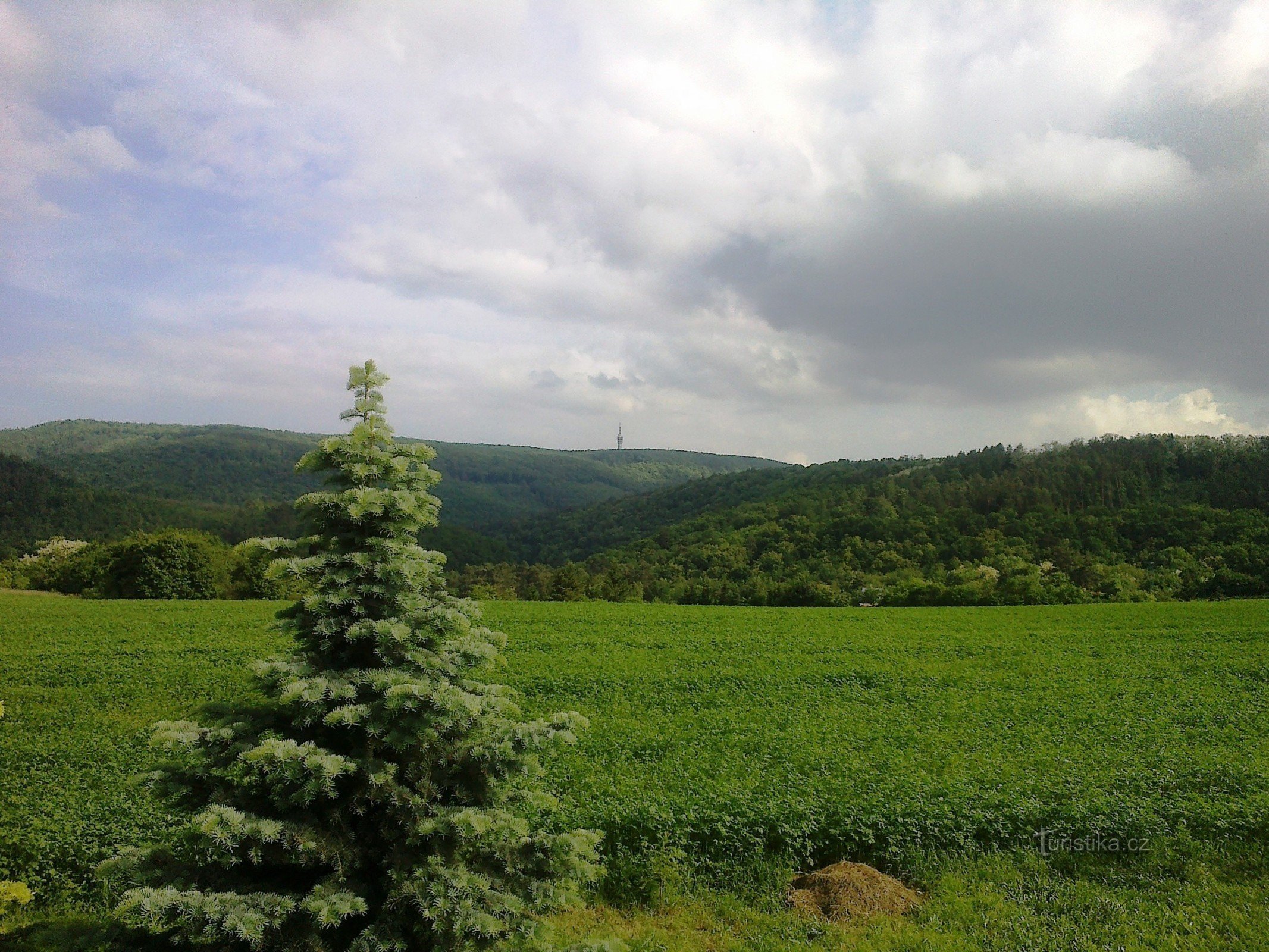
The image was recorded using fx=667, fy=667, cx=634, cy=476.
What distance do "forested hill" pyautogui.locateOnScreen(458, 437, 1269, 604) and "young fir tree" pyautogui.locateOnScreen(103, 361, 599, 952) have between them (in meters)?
50.7

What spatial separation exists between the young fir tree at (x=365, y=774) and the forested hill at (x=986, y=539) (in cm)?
5068

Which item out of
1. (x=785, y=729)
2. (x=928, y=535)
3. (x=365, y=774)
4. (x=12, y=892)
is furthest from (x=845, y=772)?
(x=928, y=535)

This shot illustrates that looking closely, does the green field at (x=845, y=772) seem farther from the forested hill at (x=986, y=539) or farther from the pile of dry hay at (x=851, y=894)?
the forested hill at (x=986, y=539)

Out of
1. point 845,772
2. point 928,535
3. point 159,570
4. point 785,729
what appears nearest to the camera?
point 845,772

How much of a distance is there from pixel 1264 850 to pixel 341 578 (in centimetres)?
1404

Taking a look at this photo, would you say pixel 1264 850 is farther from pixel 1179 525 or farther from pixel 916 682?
pixel 1179 525

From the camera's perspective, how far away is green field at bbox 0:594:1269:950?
8969 mm

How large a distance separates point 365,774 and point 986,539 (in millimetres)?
78151

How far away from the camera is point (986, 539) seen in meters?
72.1

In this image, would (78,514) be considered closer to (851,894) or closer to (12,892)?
(12,892)

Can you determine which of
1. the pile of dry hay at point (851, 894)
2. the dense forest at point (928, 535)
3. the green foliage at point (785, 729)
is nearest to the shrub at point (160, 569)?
the dense forest at point (928, 535)

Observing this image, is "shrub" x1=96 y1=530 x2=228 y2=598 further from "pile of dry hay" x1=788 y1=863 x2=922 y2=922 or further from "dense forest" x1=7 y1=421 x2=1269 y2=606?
"pile of dry hay" x1=788 y1=863 x2=922 y2=922

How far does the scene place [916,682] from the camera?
21688mm

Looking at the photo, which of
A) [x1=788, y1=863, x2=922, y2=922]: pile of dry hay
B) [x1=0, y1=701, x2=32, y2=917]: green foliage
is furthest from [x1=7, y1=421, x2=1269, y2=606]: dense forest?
[x1=0, y1=701, x2=32, y2=917]: green foliage
